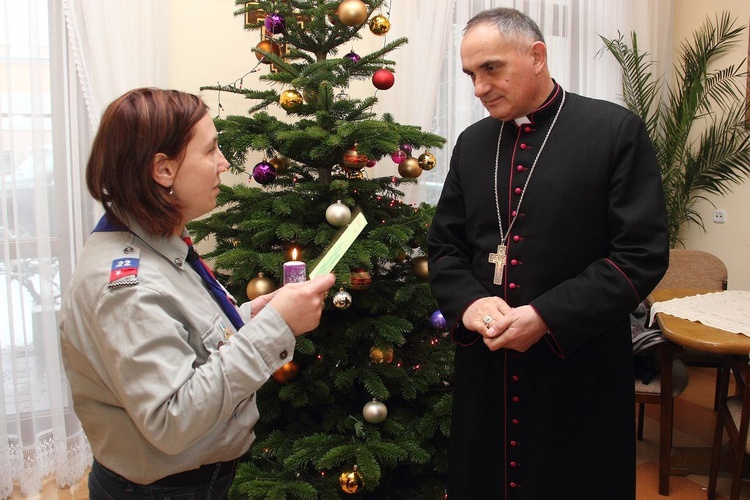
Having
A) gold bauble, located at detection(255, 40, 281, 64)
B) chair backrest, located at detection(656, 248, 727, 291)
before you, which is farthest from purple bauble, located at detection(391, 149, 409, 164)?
chair backrest, located at detection(656, 248, 727, 291)

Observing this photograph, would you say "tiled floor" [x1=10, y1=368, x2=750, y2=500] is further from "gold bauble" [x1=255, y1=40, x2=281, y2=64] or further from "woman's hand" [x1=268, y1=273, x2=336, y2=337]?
"woman's hand" [x1=268, y1=273, x2=336, y2=337]

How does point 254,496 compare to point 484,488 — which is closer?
point 484,488

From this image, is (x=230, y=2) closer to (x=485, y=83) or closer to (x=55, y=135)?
(x=55, y=135)

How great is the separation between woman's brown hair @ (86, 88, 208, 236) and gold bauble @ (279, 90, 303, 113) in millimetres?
1058

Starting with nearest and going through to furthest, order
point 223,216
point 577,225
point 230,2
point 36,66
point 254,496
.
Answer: point 577,225 < point 254,496 < point 223,216 < point 36,66 < point 230,2

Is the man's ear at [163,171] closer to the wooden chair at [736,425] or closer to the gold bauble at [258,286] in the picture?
Result: the gold bauble at [258,286]

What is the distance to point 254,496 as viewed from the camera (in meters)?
2.02

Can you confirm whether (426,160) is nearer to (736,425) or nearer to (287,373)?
(287,373)

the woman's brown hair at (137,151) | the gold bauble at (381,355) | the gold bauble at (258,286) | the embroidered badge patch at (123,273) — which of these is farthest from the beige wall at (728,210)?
the embroidered badge patch at (123,273)

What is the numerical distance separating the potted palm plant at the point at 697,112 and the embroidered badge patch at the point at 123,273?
4.10 m

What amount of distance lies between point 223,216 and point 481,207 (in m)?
1.16

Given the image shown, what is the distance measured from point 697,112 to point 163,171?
463cm

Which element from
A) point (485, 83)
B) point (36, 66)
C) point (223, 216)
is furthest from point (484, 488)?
point (36, 66)

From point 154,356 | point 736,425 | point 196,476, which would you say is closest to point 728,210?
point 736,425
